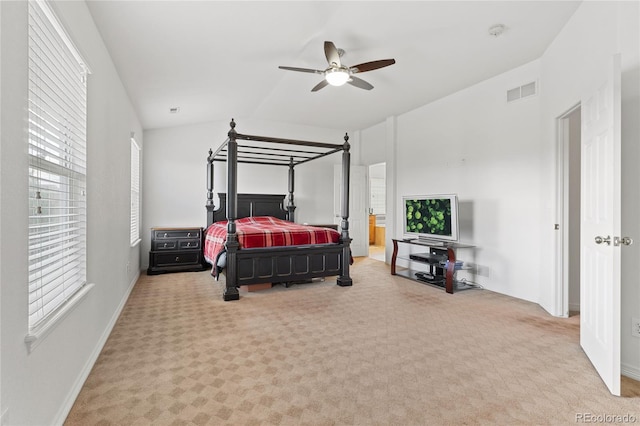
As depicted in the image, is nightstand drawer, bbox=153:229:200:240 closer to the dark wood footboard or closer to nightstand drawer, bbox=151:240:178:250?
nightstand drawer, bbox=151:240:178:250

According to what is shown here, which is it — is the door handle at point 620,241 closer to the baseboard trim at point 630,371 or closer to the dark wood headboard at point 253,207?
the baseboard trim at point 630,371

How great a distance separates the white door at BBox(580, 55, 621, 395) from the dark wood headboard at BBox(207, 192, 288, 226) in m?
5.02

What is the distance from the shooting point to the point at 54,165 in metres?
1.74

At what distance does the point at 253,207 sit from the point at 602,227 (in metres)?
5.31

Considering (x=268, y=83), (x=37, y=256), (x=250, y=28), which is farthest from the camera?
(x=268, y=83)

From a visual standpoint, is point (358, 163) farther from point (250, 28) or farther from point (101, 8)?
point (101, 8)

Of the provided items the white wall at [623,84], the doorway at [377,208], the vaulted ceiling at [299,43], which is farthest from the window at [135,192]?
the doorway at [377,208]

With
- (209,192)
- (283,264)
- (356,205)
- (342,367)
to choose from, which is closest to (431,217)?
(283,264)

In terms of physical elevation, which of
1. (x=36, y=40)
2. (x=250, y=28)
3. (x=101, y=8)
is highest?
(x=250, y=28)

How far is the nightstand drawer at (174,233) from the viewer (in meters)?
5.47

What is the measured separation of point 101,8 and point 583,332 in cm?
421

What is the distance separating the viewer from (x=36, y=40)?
154cm

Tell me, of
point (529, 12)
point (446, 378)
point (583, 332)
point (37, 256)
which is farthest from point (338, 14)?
point (583, 332)

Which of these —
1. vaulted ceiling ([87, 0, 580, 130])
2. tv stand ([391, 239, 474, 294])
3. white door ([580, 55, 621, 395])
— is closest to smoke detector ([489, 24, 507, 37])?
vaulted ceiling ([87, 0, 580, 130])
